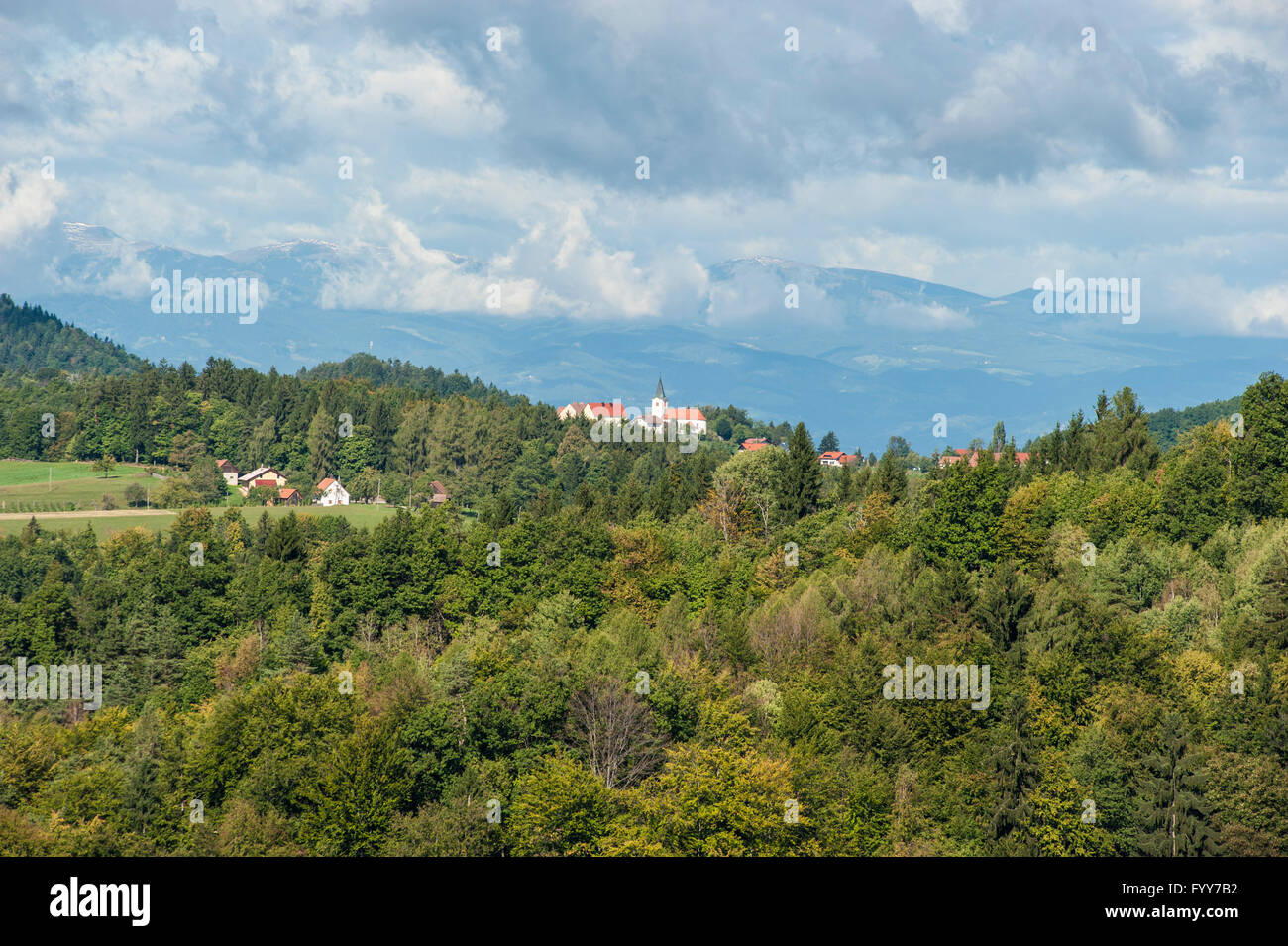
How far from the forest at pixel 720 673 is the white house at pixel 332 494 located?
61081mm

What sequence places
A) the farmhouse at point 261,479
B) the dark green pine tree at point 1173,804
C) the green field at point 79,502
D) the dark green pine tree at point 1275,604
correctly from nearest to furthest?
the dark green pine tree at point 1173,804, the dark green pine tree at point 1275,604, the green field at point 79,502, the farmhouse at point 261,479

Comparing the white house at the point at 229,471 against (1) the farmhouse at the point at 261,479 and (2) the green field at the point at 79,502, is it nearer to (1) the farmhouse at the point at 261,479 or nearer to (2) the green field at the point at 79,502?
(1) the farmhouse at the point at 261,479

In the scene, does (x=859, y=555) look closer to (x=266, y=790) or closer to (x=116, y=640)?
(x=266, y=790)

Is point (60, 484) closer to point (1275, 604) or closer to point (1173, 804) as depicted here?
point (1275, 604)

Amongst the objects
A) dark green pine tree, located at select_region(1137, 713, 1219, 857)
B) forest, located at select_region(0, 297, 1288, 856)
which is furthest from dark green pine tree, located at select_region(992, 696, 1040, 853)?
dark green pine tree, located at select_region(1137, 713, 1219, 857)

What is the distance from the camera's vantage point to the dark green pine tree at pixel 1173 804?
3794cm

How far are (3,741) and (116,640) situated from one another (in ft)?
93.4

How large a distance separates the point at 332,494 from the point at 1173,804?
135m

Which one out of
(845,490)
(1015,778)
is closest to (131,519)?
(845,490)

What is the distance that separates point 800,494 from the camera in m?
80.6

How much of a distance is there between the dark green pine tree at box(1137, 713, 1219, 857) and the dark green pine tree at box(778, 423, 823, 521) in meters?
41.2

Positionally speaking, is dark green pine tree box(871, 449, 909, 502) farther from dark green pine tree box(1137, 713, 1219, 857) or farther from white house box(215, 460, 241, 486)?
white house box(215, 460, 241, 486)

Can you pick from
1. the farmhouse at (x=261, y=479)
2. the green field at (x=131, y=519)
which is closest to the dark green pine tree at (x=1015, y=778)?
the green field at (x=131, y=519)

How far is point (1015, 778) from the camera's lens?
39.6 meters
